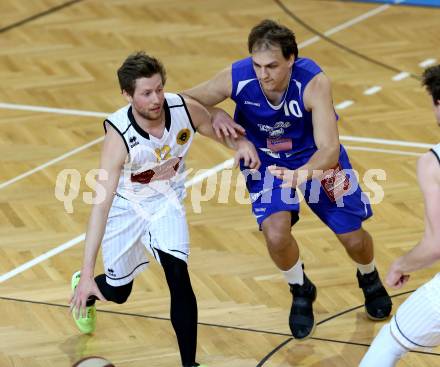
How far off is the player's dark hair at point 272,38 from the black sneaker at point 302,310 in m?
1.39

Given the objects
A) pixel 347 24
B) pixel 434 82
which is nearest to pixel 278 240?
pixel 434 82

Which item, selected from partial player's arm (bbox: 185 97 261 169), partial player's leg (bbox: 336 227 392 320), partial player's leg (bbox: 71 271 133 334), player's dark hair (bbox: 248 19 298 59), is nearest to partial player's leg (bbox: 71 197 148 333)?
partial player's leg (bbox: 71 271 133 334)

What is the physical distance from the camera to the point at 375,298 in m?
6.47

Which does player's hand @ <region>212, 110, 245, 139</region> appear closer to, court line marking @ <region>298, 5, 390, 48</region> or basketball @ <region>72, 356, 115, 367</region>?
basketball @ <region>72, 356, 115, 367</region>

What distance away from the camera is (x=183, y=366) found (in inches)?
230

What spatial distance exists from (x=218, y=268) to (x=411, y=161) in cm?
212

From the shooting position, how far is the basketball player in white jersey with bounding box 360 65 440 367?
479cm

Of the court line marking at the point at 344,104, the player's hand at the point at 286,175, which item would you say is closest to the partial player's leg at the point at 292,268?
the player's hand at the point at 286,175

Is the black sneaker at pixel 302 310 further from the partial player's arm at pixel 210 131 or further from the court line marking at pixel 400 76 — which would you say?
the court line marking at pixel 400 76

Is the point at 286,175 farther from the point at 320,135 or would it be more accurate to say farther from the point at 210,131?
the point at 210,131

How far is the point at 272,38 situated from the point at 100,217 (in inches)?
50.2

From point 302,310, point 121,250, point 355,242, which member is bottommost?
point 302,310

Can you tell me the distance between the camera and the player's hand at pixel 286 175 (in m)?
5.87

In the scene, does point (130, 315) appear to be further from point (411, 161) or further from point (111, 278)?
point (411, 161)
